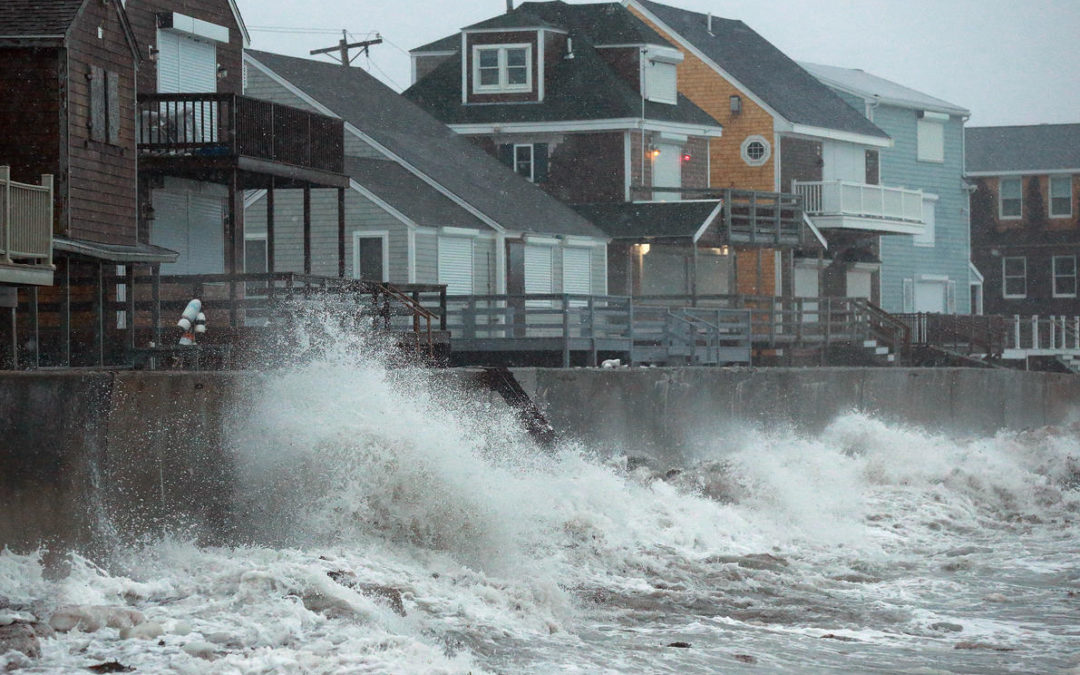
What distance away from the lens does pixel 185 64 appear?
27875 millimetres

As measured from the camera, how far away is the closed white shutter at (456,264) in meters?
34.9

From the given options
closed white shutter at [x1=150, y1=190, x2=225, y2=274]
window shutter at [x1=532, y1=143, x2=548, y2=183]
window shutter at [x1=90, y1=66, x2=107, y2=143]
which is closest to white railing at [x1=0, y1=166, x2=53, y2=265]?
window shutter at [x1=90, y1=66, x2=107, y2=143]

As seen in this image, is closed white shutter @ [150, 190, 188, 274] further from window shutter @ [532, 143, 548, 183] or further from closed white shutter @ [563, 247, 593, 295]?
window shutter @ [532, 143, 548, 183]

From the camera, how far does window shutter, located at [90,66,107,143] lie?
74.3 ft

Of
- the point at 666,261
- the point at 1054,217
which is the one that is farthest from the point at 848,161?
the point at 1054,217

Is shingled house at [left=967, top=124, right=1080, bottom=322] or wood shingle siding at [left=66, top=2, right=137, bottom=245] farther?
shingled house at [left=967, top=124, right=1080, bottom=322]

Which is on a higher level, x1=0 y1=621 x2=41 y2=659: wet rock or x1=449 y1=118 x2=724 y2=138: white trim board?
x1=449 y1=118 x2=724 y2=138: white trim board

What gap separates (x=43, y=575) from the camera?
11.8 metres

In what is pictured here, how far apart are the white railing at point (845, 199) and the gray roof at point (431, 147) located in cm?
888

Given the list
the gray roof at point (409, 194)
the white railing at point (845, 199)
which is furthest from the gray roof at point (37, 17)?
the white railing at point (845, 199)

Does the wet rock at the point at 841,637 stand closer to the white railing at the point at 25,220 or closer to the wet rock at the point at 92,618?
the wet rock at the point at 92,618

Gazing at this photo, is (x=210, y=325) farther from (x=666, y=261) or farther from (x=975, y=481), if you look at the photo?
(x=666, y=261)

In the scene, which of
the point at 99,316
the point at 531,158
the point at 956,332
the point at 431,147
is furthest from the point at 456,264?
the point at 99,316

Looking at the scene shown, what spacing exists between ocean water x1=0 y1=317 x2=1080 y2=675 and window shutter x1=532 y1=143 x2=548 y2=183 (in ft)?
71.8
